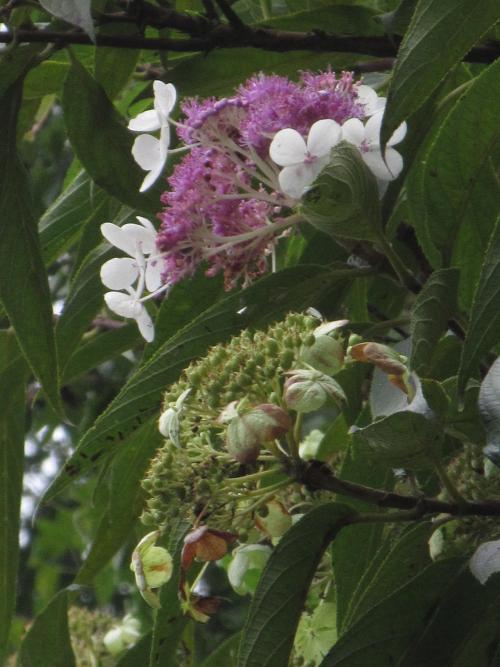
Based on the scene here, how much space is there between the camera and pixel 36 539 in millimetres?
3535

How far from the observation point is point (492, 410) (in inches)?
34.9

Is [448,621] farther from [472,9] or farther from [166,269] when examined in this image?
[472,9]

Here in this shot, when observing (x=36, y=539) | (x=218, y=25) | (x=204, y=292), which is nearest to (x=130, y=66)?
(x=218, y=25)

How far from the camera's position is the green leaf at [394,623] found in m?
1.05

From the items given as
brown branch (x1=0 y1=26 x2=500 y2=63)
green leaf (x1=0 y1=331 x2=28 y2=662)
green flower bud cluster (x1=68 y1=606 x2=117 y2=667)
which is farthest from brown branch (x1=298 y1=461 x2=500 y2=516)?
green flower bud cluster (x1=68 y1=606 x2=117 y2=667)

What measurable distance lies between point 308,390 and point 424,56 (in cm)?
29

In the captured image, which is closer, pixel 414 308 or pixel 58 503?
pixel 414 308

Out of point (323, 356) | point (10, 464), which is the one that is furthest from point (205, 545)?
point (10, 464)

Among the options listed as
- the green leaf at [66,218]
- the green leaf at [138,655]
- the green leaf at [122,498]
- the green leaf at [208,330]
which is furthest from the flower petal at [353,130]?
the green leaf at [138,655]

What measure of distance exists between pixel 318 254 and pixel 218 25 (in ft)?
0.90

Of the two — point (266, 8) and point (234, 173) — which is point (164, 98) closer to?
point (234, 173)

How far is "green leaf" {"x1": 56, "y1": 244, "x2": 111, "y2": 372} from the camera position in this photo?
155cm

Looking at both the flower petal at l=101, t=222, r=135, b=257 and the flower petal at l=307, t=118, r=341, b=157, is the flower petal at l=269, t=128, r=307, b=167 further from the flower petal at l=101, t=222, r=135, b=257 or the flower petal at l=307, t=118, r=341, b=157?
the flower petal at l=101, t=222, r=135, b=257

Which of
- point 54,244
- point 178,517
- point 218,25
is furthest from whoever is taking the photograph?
point 54,244
